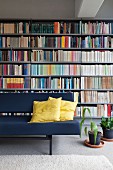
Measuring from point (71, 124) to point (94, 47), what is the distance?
87.6 inches

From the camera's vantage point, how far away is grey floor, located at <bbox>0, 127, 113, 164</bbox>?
278cm

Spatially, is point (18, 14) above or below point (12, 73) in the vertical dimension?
above

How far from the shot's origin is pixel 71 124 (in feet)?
9.30

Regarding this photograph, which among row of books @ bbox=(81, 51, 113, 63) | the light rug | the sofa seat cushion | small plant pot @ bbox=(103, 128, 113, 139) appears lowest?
the light rug

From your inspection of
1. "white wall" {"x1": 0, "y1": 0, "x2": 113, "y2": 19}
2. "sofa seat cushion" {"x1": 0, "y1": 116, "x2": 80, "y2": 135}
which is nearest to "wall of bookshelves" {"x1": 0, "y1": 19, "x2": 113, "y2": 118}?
"white wall" {"x1": 0, "y1": 0, "x2": 113, "y2": 19}

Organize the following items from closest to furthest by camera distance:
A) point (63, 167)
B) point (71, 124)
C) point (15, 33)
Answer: point (63, 167) → point (71, 124) → point (15, 33)

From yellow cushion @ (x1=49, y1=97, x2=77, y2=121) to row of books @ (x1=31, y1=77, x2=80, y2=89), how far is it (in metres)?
1.11

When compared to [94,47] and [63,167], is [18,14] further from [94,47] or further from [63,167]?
[63,167]

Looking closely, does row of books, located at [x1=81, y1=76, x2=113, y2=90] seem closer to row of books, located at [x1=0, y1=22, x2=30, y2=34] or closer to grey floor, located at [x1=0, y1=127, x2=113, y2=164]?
grey floor, located at [x1=0, y1=127, x2=113, y2=164]

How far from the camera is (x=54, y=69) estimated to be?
4.44m

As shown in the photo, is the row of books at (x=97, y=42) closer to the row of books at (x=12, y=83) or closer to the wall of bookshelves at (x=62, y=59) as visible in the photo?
the wall of bookshelves at (x=62, y=59)

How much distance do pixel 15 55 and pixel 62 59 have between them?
3.50ft

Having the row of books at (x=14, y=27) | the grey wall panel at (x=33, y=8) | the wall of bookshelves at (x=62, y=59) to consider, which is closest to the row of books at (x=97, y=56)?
the wall of bookshelves at (x=62, y=59)

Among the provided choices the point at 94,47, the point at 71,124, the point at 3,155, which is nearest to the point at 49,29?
the point at 94,47
